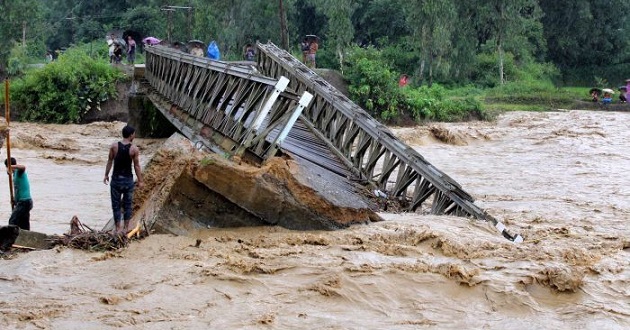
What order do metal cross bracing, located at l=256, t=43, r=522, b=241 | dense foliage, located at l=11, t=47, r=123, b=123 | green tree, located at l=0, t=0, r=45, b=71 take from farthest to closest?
1. green tree, located at l=0, t=0, r=45, b=71
2. dense foliage, located at l=11, t=47, r=123, b=123
3. metal cross bracing, located at l=256, t=43, r=522, b=241

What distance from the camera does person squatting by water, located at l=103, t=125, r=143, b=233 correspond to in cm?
916

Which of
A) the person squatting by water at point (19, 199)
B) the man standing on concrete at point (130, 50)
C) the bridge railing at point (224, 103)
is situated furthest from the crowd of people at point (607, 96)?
the person squatting by water at point (19, 199)

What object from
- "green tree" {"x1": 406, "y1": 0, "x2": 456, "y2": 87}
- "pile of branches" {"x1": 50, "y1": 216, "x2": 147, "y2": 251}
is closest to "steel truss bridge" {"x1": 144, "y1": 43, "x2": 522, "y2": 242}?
"pile of branches" {"x1": 50, "y1": 216, "x2": 147, "y2": 251}

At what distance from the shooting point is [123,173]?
9336 millimetres

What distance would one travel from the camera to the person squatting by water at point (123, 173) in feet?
30.1

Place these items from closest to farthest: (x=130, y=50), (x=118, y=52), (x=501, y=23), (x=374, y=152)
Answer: (x=374, y=152) < (x=118, y=52) < (x=130, y=50) < (x=501, y=23)

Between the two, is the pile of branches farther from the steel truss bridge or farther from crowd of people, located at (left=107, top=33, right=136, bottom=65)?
crowd of people, located at (left=107, top=33, right=136, bottom=65)

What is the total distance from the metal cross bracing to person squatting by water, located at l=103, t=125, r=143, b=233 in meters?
5.06

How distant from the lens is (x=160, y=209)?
9.49m

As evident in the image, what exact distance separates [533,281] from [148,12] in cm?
5176

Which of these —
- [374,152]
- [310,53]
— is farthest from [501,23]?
[374,152]

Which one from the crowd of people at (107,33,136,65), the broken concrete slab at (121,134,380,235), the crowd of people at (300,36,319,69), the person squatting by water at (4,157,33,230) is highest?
the broken concrete slab at (121,134,380,235)

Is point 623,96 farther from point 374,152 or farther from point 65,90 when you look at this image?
point 374,152

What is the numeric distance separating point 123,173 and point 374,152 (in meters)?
6.15
